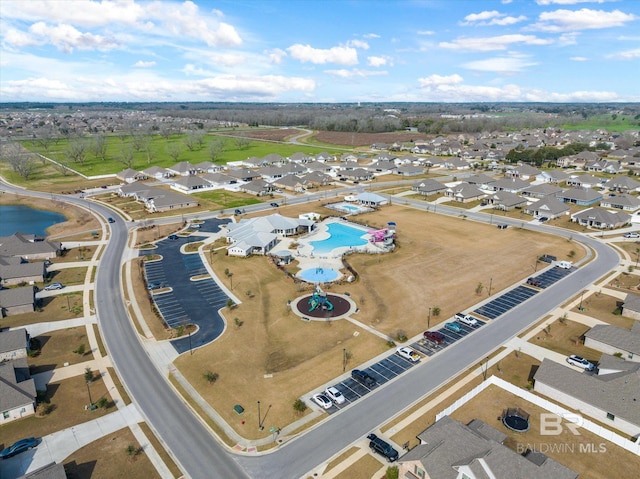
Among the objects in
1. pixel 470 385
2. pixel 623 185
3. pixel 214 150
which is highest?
pixel 214 150

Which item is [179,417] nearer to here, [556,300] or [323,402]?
[323,402]

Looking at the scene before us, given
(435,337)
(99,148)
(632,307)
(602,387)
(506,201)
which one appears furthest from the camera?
(99,148)

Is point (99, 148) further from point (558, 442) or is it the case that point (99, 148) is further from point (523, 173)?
point (558, 442)

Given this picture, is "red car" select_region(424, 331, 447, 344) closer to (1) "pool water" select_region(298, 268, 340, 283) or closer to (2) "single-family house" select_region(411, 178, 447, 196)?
(1) "pool water" select_region(298, 268, 340, 283)

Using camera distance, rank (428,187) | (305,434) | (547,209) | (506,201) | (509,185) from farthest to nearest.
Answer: (509,185)
(428,187)
(506,201)
(547,209)
(305,434)

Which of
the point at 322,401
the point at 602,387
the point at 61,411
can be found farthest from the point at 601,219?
the point at 61,411

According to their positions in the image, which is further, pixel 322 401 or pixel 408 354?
pixel 408 354

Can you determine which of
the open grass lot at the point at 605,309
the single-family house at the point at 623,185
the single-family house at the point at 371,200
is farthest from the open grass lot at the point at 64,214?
the single-family house at the point at 623,185

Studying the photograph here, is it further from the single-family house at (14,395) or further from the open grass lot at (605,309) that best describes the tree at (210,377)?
the open grass lot at (605,309)
